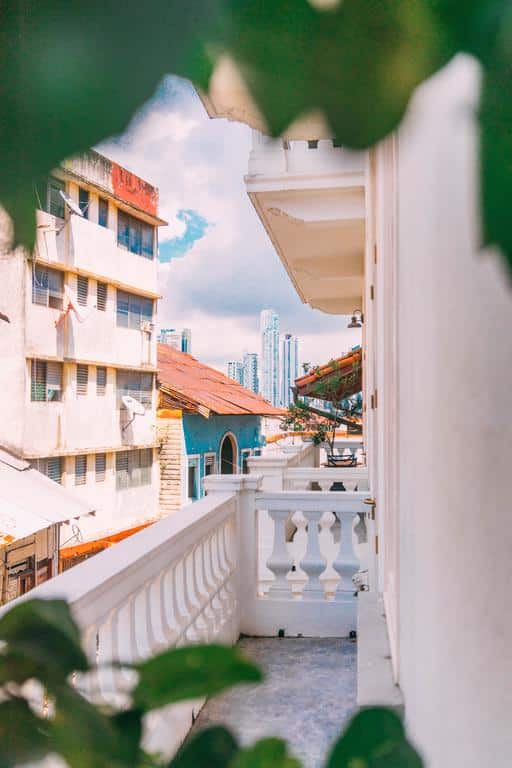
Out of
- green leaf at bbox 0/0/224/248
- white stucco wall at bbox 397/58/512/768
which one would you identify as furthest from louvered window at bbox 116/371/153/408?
green leaf at bbox 0/0/224/248

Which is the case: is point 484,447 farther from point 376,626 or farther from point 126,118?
point 376,626

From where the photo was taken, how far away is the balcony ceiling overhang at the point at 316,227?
3.73 m

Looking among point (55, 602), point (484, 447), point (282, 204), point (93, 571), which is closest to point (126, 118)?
point (55, 602)

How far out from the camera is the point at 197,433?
600 inches

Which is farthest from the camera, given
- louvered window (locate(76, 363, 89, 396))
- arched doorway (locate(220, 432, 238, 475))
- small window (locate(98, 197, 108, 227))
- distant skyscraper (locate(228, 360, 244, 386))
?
arched doorway (locate(220, 432, 238, 475))

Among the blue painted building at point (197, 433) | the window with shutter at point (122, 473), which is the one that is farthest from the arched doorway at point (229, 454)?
the window with shutter at point (122, 473)

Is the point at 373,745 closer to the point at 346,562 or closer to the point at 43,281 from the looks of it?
the point at 43,281

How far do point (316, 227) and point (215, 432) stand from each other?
Answer: 40.9ft

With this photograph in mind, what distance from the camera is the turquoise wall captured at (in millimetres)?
14953

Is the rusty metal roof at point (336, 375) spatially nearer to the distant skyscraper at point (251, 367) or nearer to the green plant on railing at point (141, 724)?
the distant skyscraper at point (251, 367)

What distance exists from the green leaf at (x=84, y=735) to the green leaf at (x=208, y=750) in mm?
16

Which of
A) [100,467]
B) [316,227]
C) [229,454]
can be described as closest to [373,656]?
[316,227]

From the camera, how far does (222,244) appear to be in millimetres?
390

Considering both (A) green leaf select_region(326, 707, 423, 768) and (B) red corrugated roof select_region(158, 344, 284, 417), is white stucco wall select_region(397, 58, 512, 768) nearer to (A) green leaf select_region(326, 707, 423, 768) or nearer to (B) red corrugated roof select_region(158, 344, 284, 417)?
(A) green leaf select_region(326, 707, 423, 768)
